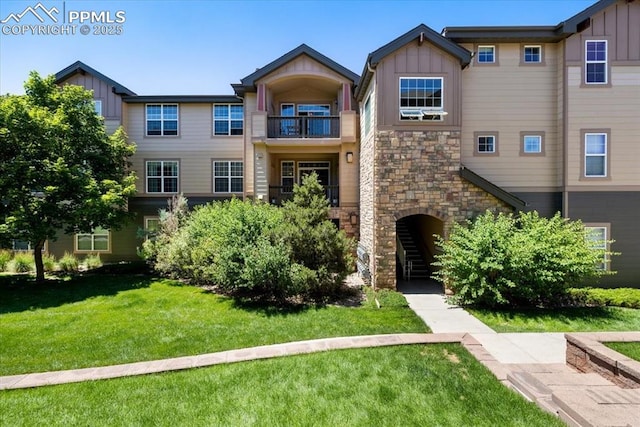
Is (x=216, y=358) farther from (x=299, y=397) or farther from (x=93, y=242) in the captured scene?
(x=93, y=242)

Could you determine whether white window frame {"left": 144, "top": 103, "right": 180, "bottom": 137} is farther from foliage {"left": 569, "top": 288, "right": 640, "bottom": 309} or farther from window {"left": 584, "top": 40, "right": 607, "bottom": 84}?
foliage {"left": 569, "top": 288, "right": 640, "bottom": 309}

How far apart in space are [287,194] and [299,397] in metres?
11.8

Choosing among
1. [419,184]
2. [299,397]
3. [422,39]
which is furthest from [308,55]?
[299,397]

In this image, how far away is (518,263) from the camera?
349 inches

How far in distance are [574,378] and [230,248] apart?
8.20m

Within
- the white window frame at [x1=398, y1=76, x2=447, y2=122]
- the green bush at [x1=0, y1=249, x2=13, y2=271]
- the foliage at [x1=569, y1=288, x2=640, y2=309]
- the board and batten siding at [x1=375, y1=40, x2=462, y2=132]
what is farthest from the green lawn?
the green bush at [x1=0, y1=249, x2=13, y2=271]

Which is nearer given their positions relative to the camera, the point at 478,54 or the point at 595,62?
the point at 595,62

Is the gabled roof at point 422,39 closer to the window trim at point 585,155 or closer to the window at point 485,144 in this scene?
the window at point 485,144

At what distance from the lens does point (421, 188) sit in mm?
10883

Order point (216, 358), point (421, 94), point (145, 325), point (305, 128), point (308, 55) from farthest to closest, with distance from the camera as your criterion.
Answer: point (305, 128), point (308, 55), point (421, 94), point (145, 325), point (216, 358)

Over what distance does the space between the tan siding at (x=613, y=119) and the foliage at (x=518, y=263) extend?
3.84 meters

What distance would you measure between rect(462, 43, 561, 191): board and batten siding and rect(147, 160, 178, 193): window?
13.6 metres

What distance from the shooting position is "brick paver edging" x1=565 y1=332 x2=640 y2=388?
4.23 metres

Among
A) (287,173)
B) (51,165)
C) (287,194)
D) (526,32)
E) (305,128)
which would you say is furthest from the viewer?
(287,173)
